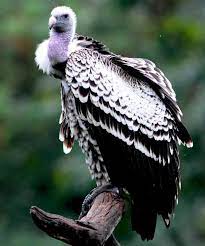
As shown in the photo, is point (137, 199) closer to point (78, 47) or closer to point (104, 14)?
point (78, 47)

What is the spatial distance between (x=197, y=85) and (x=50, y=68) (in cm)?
563

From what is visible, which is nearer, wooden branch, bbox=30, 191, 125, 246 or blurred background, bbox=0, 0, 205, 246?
wooden branch, bbox=30, 191, 125, 246

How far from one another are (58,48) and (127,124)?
2.91 feet

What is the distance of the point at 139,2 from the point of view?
21328 mm

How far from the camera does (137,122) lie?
12594 mm

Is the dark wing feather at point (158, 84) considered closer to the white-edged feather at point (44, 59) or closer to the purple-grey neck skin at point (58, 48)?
the purple-grey neck skin at point (58, 48)

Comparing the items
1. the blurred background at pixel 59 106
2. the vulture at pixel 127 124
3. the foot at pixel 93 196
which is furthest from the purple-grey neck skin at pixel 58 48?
the blurred background at pixel 59 106

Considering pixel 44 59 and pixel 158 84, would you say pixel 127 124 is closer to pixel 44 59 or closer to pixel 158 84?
pixel 158 84

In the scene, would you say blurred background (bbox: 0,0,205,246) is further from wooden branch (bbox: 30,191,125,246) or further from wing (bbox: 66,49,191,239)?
wooden branch (bbox: 30,191,125,246)

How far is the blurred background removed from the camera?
722 inches

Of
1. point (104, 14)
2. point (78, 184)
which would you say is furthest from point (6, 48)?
point (78, 184)

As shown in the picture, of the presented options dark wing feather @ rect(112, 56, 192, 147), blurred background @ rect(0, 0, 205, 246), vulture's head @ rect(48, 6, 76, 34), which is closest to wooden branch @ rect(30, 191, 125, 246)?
dark wing feather @ rect(112, 56, 192, 147)

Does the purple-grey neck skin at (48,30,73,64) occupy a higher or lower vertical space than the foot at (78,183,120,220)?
higher

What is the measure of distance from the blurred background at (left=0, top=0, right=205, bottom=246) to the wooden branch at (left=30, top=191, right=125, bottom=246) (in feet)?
19.7
